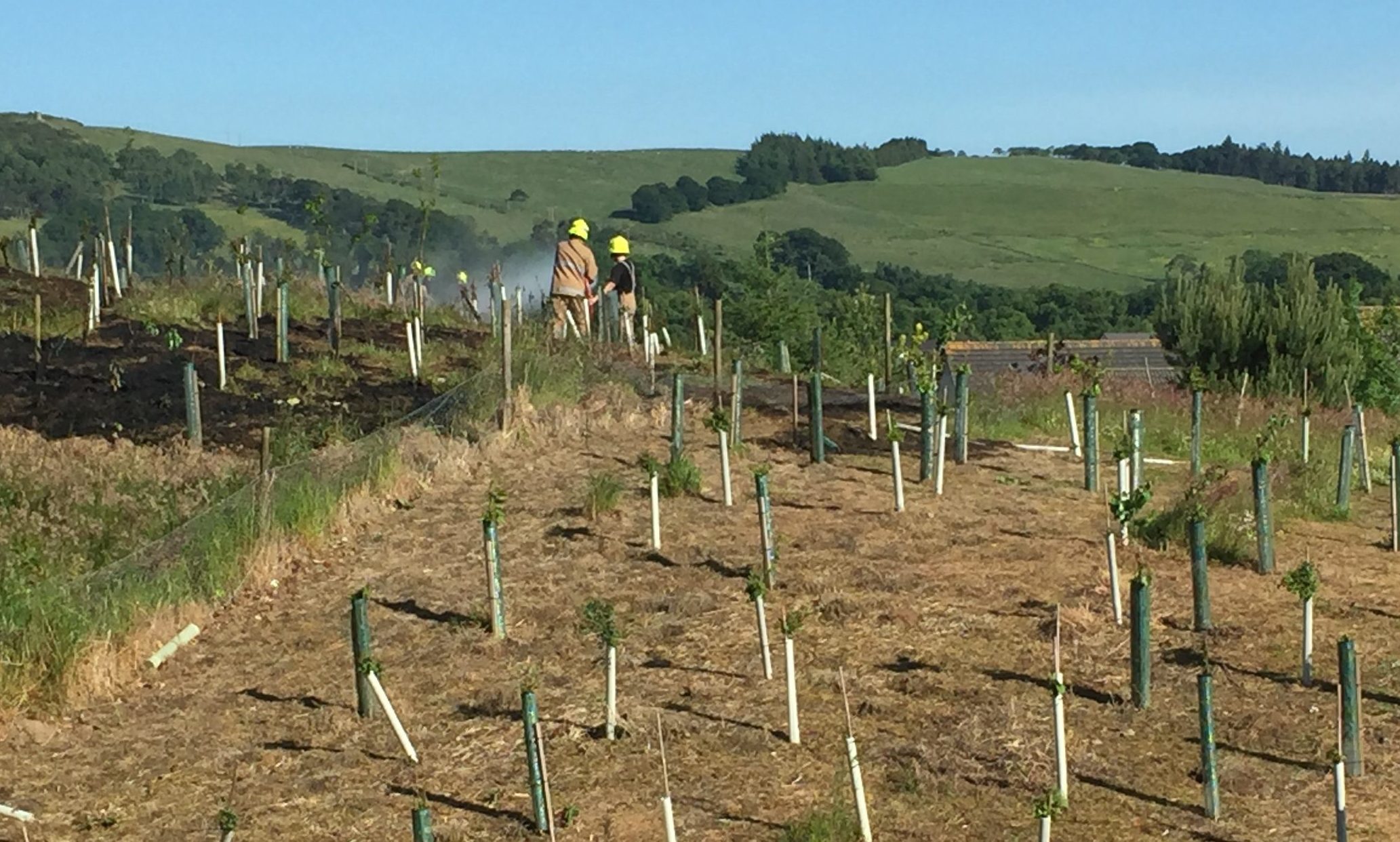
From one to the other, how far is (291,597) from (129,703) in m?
1.58

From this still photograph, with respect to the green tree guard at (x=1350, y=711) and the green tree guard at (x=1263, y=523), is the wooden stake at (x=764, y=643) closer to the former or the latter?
the green tree guard at (x=1350, y=711)

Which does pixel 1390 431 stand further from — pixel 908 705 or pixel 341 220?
pixel 341 220

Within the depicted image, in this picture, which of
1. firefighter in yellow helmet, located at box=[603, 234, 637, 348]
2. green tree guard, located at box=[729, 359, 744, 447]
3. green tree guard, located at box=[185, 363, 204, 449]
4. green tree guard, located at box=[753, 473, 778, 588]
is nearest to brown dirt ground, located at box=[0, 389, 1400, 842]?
green tree guard, located at box=[753, 473, 778, 588]

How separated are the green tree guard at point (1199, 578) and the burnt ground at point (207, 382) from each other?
254 inches

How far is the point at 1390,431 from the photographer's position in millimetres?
16906

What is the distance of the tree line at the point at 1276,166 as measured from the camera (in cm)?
11062

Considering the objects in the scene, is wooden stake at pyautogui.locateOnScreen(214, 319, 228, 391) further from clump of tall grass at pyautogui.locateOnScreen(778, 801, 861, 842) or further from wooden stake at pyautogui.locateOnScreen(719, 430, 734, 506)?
clump of tall grass at pyautogui.locateOnScreen(778, 801, 861, 842)

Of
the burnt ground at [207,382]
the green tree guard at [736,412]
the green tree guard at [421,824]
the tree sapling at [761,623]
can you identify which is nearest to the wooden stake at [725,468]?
the green tree guard at [736,412]

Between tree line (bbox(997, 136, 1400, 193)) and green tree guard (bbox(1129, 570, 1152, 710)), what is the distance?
340ft

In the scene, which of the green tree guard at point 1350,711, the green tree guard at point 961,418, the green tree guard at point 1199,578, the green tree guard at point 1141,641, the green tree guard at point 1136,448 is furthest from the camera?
the green tree guard at point 961,418

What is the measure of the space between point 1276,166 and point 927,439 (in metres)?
108

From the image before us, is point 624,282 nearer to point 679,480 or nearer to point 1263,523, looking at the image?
point 679,480

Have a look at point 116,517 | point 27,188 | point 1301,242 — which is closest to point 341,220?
point 27,188

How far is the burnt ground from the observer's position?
13.6 metres
